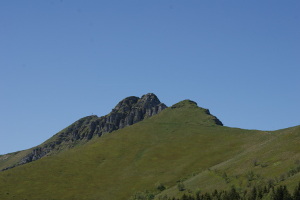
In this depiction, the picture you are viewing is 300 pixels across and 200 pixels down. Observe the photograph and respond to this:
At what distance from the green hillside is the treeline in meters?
5.12

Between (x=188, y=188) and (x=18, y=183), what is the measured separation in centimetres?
6931

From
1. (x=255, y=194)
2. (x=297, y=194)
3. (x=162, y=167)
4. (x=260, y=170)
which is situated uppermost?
(x=162, y=167)

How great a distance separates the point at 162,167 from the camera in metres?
160

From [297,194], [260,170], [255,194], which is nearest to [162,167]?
[260,170]

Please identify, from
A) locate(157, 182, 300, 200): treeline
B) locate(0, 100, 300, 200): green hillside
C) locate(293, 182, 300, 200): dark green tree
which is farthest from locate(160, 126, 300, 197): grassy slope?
locate(293, 182, 300, 200): dark green tree

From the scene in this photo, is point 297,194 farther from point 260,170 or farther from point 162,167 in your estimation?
point 162,167

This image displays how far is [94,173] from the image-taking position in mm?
163750

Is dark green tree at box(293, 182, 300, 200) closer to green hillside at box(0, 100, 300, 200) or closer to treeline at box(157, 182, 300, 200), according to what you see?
treeline at box(157, 182, 300, 200)

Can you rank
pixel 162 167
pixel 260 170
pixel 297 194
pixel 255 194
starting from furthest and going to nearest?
pixel 162 167
pixel 260 170
pixel 255 194
pixel 297 194

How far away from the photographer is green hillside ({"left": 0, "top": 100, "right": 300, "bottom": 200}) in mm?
112250

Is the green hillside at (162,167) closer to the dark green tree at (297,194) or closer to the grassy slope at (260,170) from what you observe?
the grassy slope at (260,170)

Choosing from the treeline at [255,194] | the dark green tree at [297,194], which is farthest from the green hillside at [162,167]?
the dark green tree at [297,194]

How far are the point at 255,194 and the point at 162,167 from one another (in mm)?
73299

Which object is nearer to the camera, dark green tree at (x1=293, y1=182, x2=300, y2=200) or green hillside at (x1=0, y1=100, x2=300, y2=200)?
dark green tree at (x1=293, y1=182, x2=300, y2=200)
